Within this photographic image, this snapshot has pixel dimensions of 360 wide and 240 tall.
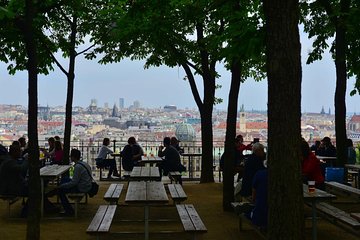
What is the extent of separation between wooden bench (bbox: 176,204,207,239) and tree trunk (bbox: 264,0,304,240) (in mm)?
2518

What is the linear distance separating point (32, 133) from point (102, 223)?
5.33 feet

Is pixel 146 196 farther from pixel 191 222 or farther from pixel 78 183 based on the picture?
pixel 78 183

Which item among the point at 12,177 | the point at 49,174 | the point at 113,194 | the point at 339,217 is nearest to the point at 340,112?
the point at 113,194

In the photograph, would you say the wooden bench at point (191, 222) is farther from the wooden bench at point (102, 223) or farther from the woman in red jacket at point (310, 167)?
the woman in red jacket at point (310, 167)

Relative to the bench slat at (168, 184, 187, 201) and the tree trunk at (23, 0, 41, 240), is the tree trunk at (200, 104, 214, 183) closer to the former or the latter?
the bench slat at (168, 184, 187, 201)

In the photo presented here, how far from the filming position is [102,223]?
8.62 metres

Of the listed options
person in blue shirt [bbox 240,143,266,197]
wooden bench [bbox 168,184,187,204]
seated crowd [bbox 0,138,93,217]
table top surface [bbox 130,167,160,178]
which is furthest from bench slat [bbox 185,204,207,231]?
table top surface [bbox 130,167,160,178]

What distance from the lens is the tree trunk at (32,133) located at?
8695 millimetres

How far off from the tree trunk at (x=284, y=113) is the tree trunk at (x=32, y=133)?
4.28 meters

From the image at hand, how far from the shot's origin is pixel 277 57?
17.9 ft

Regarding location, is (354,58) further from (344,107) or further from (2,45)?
(2,45)

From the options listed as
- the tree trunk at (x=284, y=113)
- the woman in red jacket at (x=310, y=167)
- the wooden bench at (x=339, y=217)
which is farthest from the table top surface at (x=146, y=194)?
the tree trunk at (x=284, y=113)

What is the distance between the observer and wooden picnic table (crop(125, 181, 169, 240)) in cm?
884

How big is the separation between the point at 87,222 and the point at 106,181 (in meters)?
8.86
